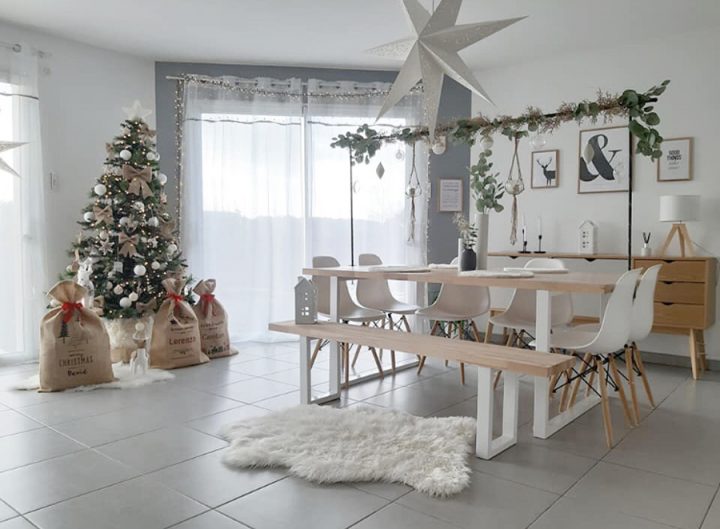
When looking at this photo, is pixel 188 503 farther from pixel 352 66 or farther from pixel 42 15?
pixel 352 66

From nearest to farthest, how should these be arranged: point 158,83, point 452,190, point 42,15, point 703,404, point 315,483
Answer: point 315,483
point 703,404
point 42,15
point 158,83
point 452,190

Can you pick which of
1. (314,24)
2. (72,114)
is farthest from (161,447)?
(72,114)

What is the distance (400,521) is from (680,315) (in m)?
3.13

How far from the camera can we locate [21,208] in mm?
4547

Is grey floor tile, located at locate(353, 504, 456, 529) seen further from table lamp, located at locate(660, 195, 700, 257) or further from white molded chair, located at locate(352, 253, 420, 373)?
table lamp, located at locate(660, 195, 700, 257)

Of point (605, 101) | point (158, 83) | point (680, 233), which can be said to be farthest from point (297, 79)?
point (680, 233)

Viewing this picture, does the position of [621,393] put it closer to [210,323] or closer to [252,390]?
[252,390]

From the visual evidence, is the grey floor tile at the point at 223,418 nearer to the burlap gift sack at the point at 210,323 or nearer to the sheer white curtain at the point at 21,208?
the burlap gift sack at the point at 210,323

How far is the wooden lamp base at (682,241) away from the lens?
439 cm

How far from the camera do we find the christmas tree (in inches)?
172

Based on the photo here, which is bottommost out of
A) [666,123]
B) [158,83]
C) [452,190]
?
[452,190]

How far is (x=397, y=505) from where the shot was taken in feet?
7.14

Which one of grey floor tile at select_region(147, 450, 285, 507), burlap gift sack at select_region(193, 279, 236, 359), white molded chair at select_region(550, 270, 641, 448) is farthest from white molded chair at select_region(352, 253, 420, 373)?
grey floor tile at select_region(147, 450, 285, 507)

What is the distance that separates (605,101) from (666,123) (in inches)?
70.0
